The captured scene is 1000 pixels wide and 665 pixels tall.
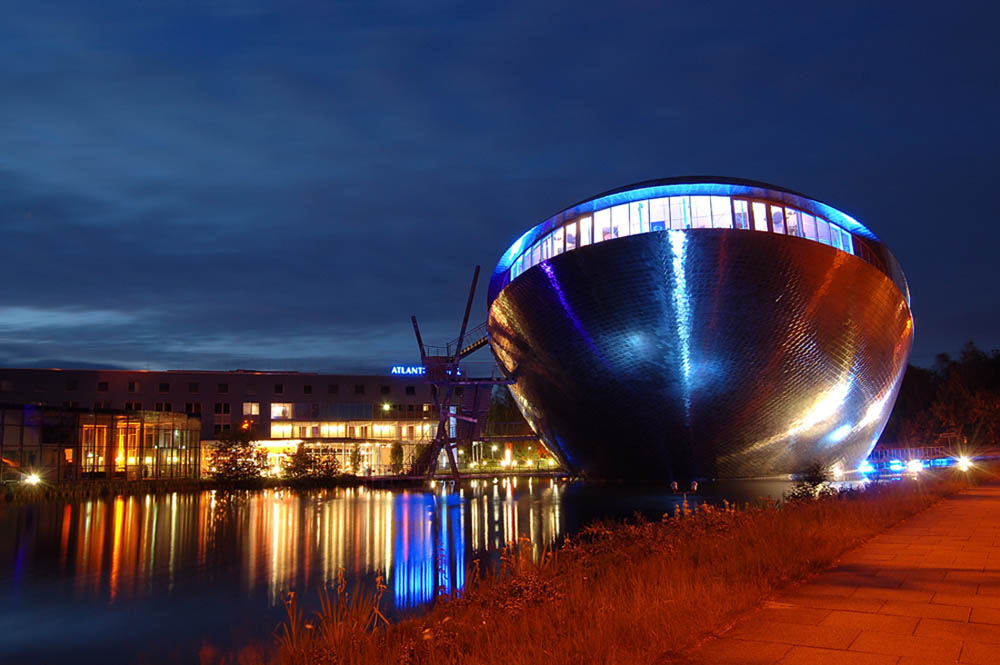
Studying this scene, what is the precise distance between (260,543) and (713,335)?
17.0 metres

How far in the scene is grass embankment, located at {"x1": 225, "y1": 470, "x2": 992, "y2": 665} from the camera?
555 centimetres

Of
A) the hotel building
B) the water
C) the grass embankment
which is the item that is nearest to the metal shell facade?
the water

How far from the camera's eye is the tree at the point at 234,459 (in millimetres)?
45594

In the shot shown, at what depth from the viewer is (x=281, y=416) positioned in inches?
2613

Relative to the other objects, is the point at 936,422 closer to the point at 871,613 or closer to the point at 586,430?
the point at 586,430

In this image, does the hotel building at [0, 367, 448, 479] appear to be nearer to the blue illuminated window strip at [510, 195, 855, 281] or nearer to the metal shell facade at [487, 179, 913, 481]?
the metal shell facade at [487, 179, 913, 481]

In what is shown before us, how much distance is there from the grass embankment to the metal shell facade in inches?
609

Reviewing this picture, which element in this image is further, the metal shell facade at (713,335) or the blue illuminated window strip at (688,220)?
the blue illuminated window strip at (688,220)

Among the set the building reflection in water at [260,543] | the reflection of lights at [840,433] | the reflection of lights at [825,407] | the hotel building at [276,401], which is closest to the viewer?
the building reflection in water at [260,543]

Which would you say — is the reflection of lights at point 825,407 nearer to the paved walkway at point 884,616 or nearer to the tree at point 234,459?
the paved walkway at point 884,616

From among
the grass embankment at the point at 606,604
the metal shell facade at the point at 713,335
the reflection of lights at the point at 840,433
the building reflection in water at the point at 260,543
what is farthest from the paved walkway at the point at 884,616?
the reflection of lights at the point at 840,433

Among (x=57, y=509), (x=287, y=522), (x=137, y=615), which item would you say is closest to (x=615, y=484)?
(x=287, y=522)

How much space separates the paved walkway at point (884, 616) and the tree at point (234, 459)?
41567 millimetres

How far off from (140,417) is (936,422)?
204 ft
